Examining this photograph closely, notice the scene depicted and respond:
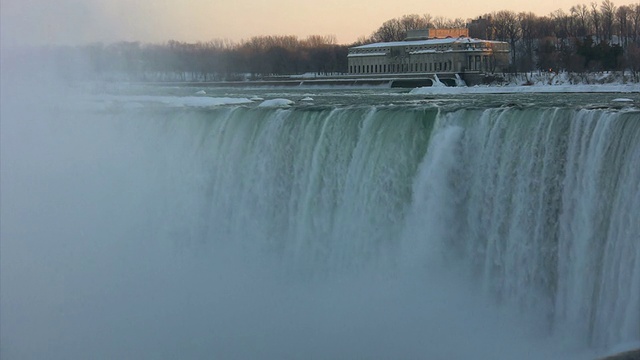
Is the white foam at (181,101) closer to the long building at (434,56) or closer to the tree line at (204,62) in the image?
the tree line at (204,62)

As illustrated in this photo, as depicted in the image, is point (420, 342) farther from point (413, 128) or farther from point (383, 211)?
point (413, 128)

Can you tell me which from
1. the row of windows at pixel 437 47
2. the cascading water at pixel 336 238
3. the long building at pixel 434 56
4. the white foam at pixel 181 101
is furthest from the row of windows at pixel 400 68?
the cascading water at pixel 336 238

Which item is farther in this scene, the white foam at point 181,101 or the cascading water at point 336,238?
the white foam at point 181,101

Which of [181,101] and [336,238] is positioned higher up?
[181,101]

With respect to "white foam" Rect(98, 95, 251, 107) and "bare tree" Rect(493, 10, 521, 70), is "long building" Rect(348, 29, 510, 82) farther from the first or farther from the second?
"white foam" Rect(98, 95, 251, 107)

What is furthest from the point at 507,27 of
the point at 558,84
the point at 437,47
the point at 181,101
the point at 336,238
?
the point at 336,238

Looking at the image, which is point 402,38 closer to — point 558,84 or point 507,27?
point 507,27

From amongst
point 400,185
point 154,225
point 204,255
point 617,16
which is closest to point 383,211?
point 400,185
